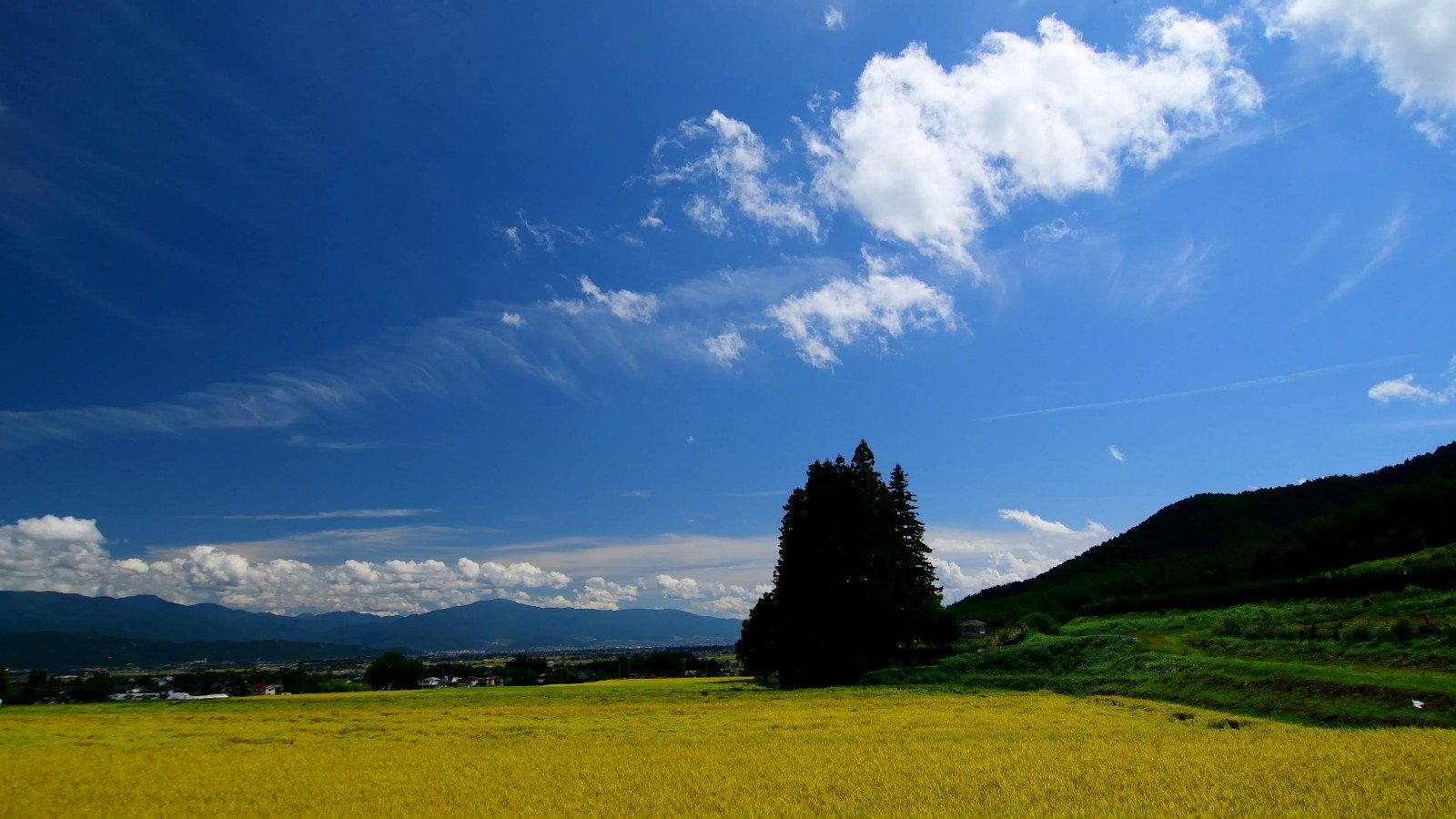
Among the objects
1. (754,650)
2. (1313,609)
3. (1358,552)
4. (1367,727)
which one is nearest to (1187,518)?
(1358,552)

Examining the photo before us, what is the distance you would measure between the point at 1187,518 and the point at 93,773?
170m

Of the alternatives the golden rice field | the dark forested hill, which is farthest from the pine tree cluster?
the dark forested hill

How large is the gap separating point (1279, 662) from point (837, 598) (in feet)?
76.0

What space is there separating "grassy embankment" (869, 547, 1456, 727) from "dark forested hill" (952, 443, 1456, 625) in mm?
5343

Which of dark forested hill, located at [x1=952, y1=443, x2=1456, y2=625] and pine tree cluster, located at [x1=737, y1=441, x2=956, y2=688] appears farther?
dark forested hill, located at [x1=952, y1=443, x2=1456, y2=625]

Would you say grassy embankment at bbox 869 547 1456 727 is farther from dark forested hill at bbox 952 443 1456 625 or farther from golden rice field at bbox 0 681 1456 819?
dark forested hill at bbox 952 443 1456 625

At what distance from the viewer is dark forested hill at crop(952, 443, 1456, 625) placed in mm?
54281

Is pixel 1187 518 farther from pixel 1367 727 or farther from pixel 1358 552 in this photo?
pixel 1367 727

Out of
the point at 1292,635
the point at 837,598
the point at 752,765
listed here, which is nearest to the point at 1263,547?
the point at 1292,635

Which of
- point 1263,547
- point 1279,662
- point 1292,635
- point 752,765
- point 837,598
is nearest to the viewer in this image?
point 752,765

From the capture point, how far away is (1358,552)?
59.7 m

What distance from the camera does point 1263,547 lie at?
79875 mm

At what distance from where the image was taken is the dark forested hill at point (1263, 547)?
5428 centimetres

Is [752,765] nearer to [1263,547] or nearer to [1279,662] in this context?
[1279,662]
